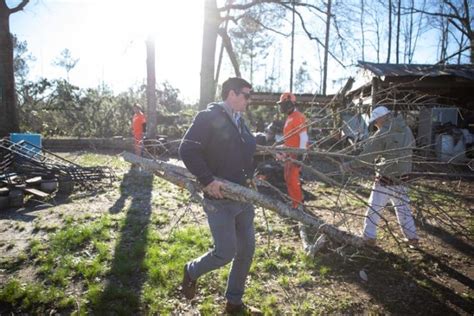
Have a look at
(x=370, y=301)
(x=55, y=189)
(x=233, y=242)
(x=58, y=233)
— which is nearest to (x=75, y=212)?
(x=58, y=233)

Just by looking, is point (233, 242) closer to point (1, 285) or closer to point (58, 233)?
point (1, 285)

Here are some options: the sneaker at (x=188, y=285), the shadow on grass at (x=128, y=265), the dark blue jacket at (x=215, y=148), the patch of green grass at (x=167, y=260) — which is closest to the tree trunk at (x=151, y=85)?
the shadow on grass at (x=128, y=265)

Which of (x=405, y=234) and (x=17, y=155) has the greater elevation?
(x=17, y=155)

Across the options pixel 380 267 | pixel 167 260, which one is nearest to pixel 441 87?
pixel 380 267

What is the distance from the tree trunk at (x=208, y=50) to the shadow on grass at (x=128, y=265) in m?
5.66

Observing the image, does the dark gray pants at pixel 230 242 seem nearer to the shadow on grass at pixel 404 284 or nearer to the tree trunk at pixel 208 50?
the shadow on grass at pixel 404 284

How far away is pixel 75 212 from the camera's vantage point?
19.0 ft

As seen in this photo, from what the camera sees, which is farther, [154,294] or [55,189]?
[55,189]

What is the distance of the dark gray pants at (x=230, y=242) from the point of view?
2.61m

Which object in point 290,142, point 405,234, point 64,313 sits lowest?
point 64,313

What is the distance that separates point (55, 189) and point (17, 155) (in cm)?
176

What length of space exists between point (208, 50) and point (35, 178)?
718 cm

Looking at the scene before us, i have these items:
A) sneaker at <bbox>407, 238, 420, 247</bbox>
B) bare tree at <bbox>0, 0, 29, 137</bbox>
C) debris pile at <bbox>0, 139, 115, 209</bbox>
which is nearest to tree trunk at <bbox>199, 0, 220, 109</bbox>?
debris pile at <bbox>0, 139, 115, 209</bbox>

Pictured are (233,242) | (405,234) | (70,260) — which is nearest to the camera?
(233,242)
